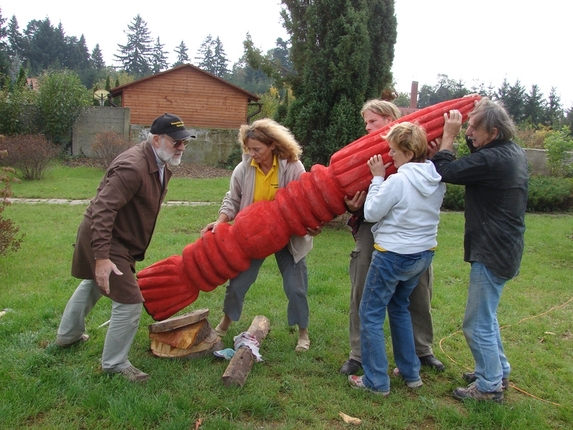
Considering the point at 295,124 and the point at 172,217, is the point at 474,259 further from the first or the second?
the point at 172,217

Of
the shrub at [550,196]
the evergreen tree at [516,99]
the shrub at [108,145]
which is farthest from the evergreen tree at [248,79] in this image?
the shrub at [550,196]

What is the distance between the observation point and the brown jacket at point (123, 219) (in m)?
3.35

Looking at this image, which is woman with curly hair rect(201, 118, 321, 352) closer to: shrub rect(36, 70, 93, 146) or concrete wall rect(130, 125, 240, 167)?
concrete wall rect(130, 125, 240, 167)

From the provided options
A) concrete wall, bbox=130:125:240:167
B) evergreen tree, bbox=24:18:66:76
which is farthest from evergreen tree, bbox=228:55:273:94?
concrete wall, bbox=130:125:240:167

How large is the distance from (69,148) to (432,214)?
19.3 metres

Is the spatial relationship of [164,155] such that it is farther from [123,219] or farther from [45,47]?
[45,47]

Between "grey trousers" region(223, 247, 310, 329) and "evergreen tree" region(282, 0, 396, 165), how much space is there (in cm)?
475

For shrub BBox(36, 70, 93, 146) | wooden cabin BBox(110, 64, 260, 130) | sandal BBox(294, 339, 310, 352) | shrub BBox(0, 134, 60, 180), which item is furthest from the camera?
wooden cabin BBox(110, 64, 260, 130)

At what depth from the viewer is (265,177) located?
414 cm

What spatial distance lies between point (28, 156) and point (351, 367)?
12933 mm

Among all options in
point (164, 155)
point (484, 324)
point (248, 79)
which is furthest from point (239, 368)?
point (248, 79)

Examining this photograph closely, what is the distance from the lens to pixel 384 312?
3.57m

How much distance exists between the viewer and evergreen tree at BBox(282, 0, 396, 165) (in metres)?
8.41

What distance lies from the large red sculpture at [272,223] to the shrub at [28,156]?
11.7 metres
